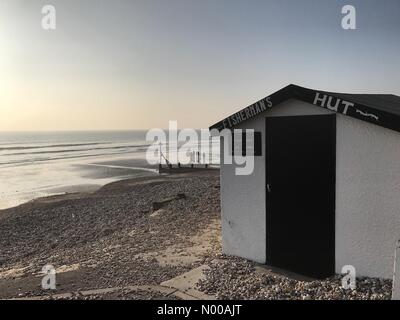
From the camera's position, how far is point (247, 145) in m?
7.18

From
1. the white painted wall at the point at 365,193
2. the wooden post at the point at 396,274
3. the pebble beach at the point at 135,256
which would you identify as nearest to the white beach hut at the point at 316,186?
the white painted wall at the point at 365,193

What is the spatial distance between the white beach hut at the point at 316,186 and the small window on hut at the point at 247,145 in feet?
0.08

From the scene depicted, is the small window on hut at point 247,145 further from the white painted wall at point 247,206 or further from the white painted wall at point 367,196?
the white painted wall at point 367,196

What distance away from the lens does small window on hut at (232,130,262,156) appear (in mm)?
7055

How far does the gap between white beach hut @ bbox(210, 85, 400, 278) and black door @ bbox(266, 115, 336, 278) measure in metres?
0.02

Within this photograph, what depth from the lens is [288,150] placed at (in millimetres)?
6688

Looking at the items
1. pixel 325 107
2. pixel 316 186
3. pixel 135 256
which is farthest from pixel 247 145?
pixel 135 256

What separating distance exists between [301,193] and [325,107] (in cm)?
148

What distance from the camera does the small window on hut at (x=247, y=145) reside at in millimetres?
7055

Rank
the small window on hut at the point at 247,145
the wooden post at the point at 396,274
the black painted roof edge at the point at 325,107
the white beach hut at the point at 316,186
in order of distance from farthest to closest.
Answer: the small window on hut at the point at 247,145
the white beach hut at the point at 316,186
the black painted roof edge at the point at 325,107
the wooden post at the point at 396,274

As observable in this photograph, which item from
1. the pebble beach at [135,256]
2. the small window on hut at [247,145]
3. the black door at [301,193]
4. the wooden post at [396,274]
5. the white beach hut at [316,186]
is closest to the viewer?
the wooden post at [396,274]

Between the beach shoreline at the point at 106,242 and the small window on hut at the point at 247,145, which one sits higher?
the small window on hut at the point at 247,145

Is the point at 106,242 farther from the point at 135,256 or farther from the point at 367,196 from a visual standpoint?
the point at 367,196

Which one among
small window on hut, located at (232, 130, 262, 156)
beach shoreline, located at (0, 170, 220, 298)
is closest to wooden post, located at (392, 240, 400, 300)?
small window on hut, located at (232, 130, 262, 156)
